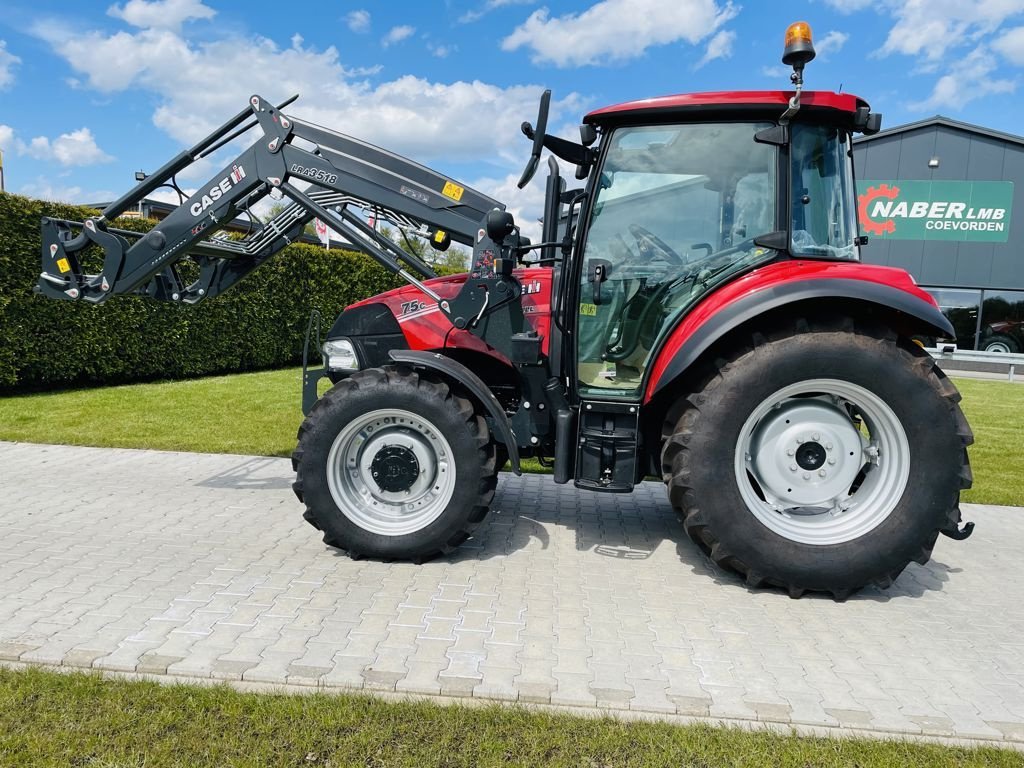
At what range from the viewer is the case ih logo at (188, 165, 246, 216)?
14.9ft

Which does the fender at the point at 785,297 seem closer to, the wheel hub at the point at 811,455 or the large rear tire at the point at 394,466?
the wheel hub at the point at 811,455

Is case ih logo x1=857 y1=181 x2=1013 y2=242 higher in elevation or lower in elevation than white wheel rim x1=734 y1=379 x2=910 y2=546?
higher

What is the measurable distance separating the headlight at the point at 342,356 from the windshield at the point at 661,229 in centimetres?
147

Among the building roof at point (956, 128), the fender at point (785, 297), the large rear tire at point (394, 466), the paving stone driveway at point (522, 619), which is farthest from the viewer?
the building roof at point (956, 128)

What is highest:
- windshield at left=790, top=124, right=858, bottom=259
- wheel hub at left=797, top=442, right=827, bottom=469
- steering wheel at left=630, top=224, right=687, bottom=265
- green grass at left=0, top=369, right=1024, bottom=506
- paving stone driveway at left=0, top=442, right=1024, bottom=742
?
windshield at left=790, top=124, right=858, bottom=259

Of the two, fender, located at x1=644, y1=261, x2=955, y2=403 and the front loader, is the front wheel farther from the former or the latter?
fender, located at x1=644, y1=261, x2=955, y2=403

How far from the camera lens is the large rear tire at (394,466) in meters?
4.04

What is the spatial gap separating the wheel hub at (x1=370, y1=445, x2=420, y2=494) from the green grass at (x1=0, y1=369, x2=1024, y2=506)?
8.79ft

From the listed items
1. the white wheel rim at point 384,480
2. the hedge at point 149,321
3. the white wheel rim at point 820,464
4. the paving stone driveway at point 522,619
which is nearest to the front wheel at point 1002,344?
the hedge at point 149,321

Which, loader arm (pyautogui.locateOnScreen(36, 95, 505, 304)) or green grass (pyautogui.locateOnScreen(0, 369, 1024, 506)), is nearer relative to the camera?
loader arm (pyautogui.locateOnScreen(36, 95, 505, 304))

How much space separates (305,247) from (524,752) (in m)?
13.6

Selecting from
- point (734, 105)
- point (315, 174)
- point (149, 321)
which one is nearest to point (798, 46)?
point (734, 105)

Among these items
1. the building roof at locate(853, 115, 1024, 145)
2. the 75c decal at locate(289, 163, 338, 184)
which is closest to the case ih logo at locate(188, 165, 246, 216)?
the 75c decal at locate(289, 163, 338, 184)

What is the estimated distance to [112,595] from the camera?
11.8 feet
